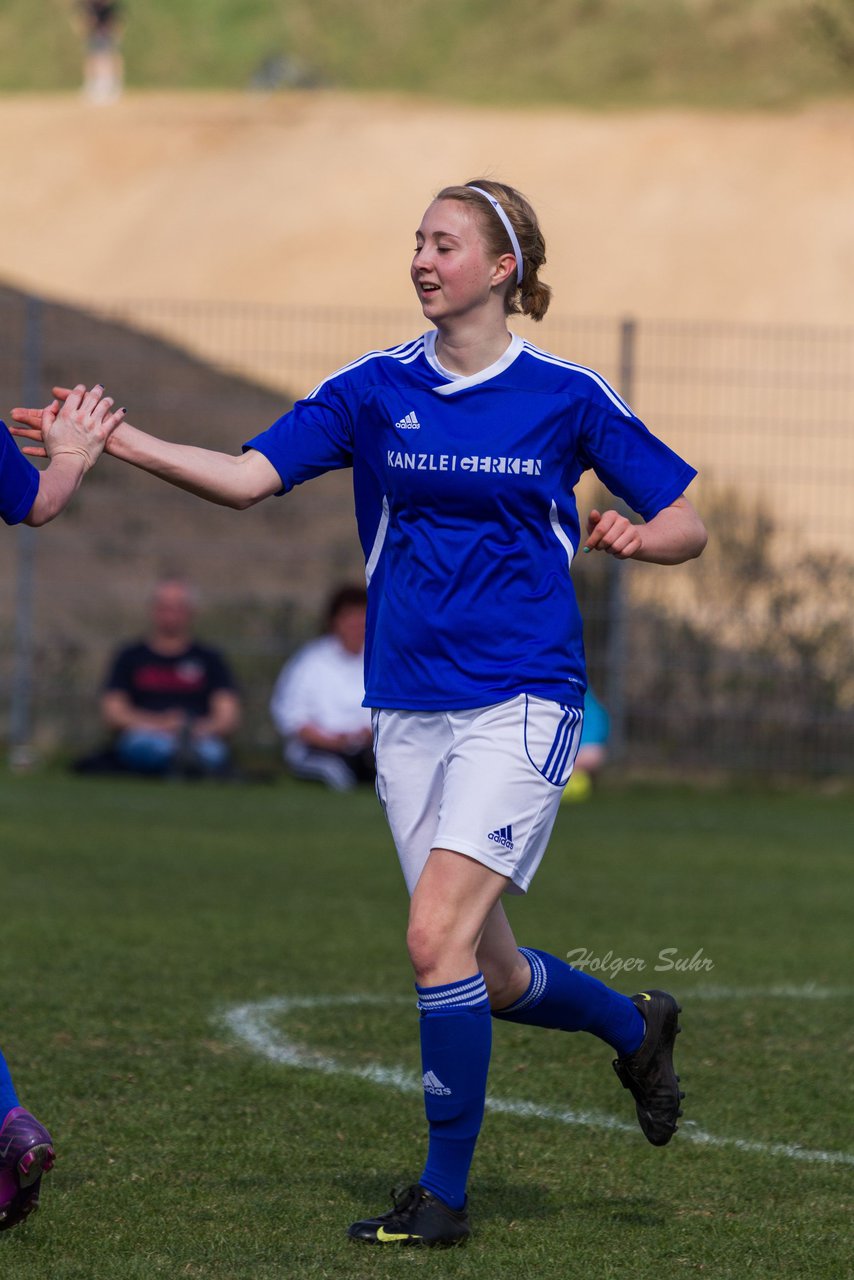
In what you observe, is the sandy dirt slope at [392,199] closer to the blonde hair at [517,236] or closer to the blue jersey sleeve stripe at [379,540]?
the blonde hair at [517,236]

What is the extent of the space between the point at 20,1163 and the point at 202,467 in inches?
58.5

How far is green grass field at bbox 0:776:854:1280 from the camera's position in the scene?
4.16 metres

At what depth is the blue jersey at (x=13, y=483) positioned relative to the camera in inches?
166

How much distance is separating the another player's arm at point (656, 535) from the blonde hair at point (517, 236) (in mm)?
543

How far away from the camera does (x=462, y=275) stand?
435 centimetres

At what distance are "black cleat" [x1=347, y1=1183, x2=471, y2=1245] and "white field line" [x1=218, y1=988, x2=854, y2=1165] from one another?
3.47 ft

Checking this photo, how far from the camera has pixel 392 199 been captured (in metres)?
34.2

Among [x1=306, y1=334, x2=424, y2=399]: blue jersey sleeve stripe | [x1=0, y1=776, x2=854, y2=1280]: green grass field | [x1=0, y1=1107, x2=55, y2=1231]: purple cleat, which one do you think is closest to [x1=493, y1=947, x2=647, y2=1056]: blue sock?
[x1=0, y1=776, x2=854, y2=1280]: green grass field

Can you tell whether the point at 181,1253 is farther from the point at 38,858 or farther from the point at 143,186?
the point at 143,186

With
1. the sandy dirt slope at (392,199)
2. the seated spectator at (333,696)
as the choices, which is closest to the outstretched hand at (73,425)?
the seated spectator at (333,696)

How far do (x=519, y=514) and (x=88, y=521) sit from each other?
13888 millimetres

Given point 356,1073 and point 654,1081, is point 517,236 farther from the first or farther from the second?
point 356,1073

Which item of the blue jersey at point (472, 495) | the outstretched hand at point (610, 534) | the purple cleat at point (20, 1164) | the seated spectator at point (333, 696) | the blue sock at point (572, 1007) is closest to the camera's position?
the purple cleat at point (20, 1164)

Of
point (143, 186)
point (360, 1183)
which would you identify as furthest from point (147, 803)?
point (143, 186)
